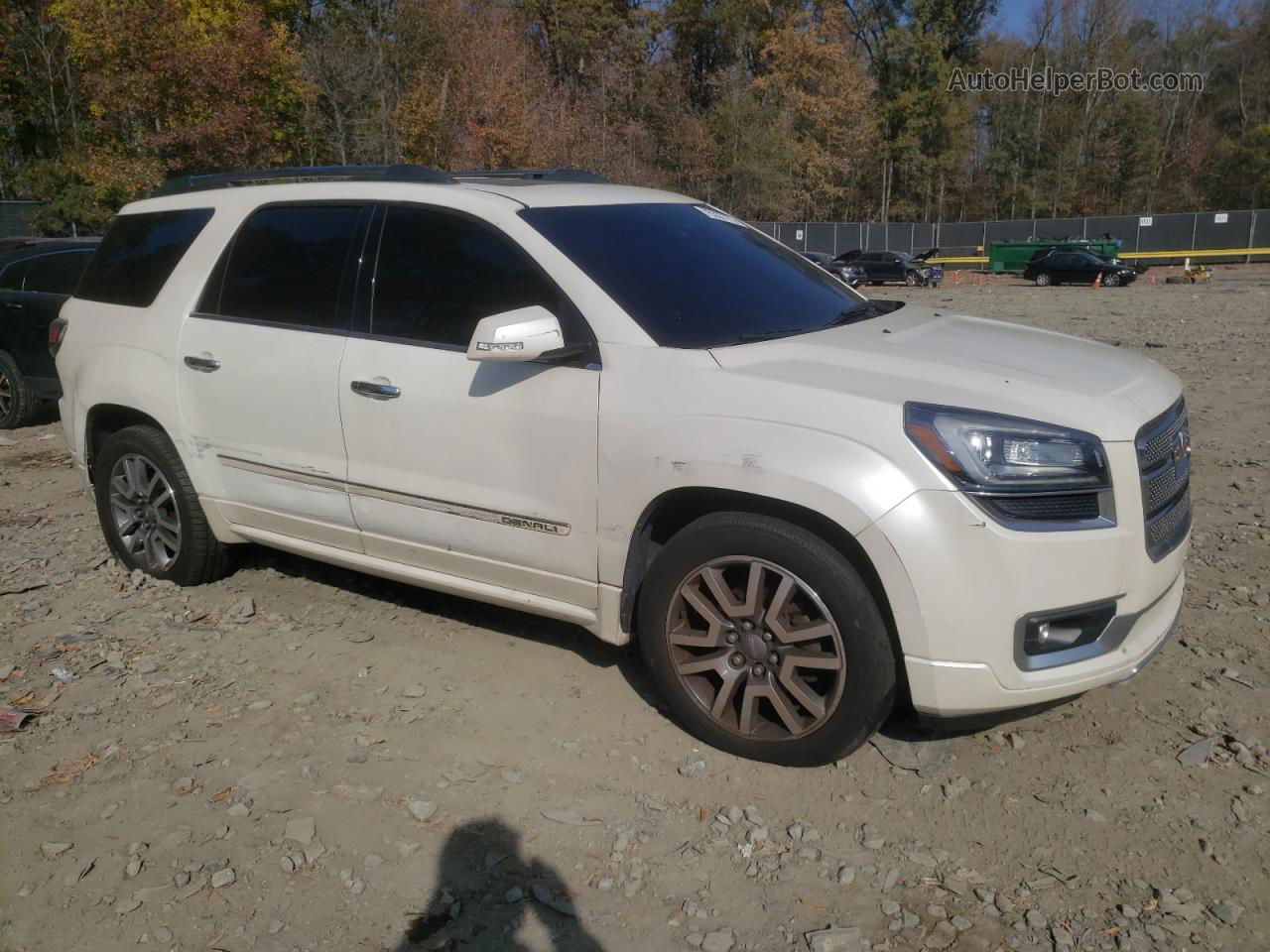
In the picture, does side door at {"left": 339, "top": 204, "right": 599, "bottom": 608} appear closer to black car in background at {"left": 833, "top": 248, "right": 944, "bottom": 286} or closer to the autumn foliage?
the autumn foliage

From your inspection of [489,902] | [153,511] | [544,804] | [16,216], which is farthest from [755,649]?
[16,216]

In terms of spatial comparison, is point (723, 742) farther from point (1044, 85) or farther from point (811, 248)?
point (1044, 85)

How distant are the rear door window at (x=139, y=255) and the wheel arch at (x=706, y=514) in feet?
9.16

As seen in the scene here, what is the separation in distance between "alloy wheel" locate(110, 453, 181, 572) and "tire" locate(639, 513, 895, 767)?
8.97 ft

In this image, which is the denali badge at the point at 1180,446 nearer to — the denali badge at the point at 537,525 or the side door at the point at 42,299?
the denali badge at the point at 537,525

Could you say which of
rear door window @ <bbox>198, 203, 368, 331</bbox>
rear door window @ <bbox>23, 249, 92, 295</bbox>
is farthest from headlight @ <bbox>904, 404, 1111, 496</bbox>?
rear door window @ <bbox>23, 249, 92, 295</bbox>

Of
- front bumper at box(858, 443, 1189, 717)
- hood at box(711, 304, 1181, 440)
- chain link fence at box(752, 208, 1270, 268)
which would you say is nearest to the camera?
front bumper at box(858, 443, 1189, 717)

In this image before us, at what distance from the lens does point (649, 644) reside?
3.63m

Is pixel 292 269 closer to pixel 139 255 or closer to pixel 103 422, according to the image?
pixel 139 255

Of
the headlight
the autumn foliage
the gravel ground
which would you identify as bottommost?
the gravel ground

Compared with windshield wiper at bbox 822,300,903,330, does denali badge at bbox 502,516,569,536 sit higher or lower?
lower

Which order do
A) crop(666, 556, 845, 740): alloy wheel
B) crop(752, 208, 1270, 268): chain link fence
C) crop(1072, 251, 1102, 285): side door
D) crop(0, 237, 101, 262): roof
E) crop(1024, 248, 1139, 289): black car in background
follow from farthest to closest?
crop(752, 208, 1270, 268): chain link fence, crop(1072, 251, 1102, 285): side door, crop(1024, 248, 1139, 289): black car in background, crop(0, 237, 101, 262): roof, crop(666, 556, 845, 740): alloy wheel

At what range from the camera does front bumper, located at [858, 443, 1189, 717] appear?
3012 millimetres

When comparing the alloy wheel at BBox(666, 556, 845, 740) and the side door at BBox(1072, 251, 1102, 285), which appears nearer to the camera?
the alloy wheel at BBox(666, 556, 845, 740)
